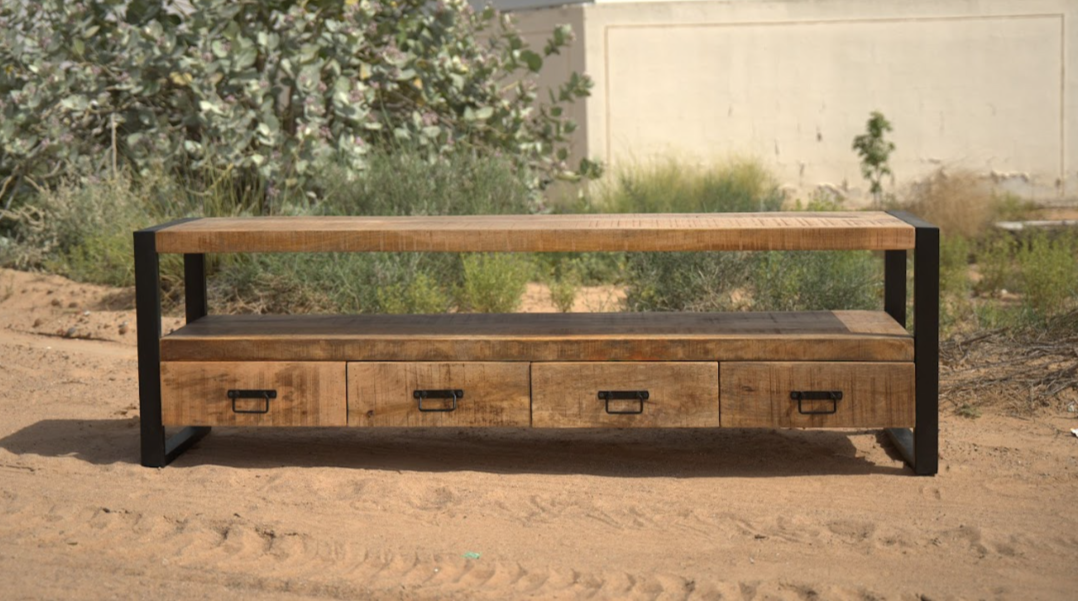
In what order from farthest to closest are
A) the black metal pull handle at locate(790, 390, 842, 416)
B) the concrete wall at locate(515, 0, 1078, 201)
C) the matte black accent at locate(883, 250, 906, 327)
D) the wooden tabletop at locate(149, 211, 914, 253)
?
the concrete wall at locate(515, 0, 1078, 201)
the matte black accent at locate(883, 250, 906, 327)
the black metal pull handle at locate(790, 390, 842, 416)
the wooden tabletop at locate(149, 211, 914, 253)

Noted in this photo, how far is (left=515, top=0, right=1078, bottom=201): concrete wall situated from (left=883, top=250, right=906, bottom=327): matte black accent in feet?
24.7

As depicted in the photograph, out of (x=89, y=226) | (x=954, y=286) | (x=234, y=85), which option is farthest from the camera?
(x=234, y=85)

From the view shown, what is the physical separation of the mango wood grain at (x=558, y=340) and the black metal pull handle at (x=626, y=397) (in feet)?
0.39

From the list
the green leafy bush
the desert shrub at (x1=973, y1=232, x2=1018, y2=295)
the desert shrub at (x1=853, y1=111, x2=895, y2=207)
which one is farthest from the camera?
the desert shrub at (x1=853, y1=111, x2=895, y2=207)

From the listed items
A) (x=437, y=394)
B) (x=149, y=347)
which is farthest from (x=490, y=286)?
(x=149, y=347)

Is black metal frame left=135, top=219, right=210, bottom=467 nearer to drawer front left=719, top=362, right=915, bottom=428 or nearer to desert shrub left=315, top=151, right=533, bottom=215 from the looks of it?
drawer front left=719, top=362, right=915, bottom=428

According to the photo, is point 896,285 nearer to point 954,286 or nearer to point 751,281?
point 751,281

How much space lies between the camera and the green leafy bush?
28.6 feet

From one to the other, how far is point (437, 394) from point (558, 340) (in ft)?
1.54

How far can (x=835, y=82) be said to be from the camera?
12469 mm

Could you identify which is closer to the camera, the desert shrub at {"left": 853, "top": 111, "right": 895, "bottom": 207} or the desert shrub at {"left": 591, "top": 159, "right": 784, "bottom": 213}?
the desert shrub at {"left": 591, "top": 159, "right": 784, "bottom": 213}

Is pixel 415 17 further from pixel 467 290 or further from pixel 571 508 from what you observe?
pixel 571 508

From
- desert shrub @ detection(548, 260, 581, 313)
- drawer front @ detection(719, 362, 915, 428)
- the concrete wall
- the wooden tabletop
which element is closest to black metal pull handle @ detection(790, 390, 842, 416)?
drawer front @ detection(719, 362, 915, 428)

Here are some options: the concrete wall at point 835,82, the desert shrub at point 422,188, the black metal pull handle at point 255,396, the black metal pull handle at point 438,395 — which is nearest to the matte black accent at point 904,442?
the black metal pull handle at point 438,395
